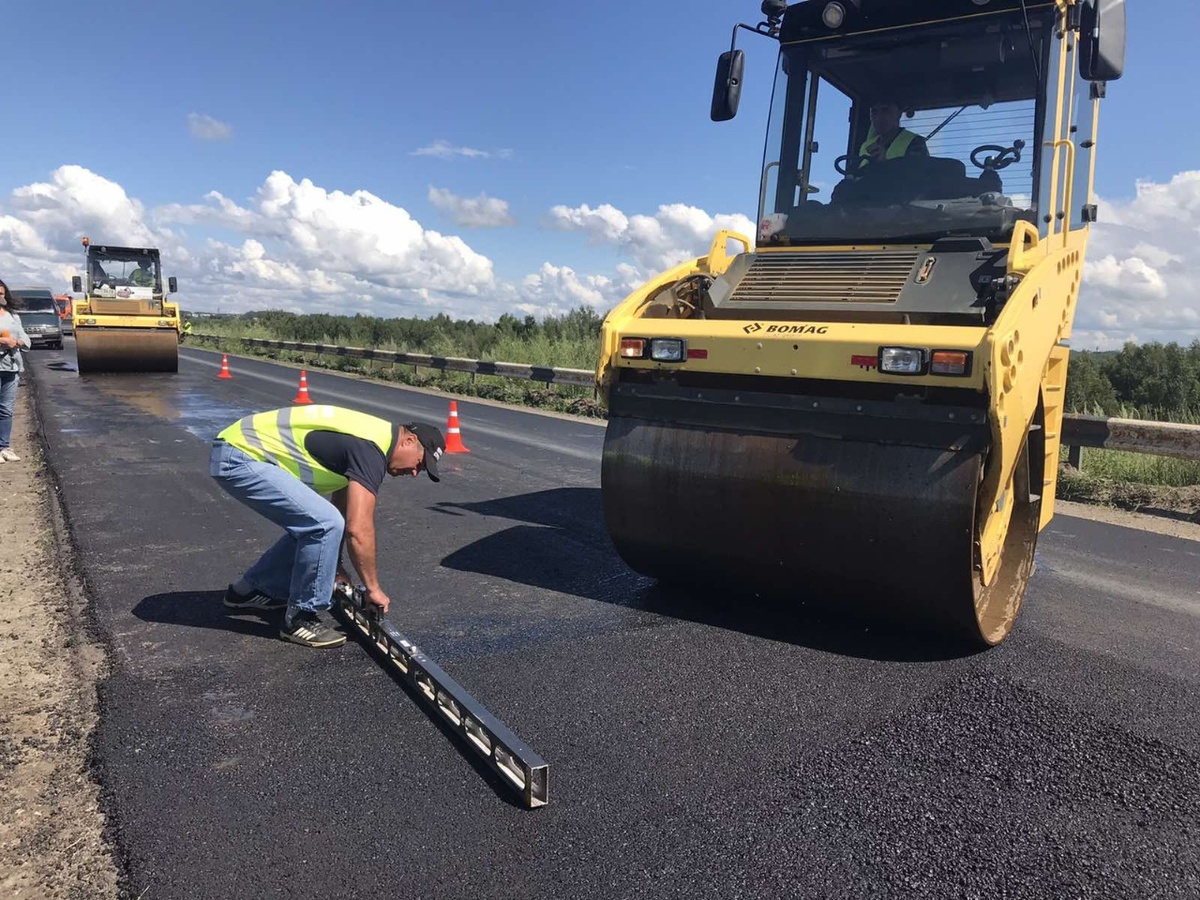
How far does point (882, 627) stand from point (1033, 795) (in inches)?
56.6

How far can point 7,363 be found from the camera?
351 inches

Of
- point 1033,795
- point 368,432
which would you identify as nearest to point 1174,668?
point 1033,795

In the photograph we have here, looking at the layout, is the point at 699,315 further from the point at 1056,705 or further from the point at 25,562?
the point at 25,562

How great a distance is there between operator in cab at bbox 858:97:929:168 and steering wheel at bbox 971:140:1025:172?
306 millimetres

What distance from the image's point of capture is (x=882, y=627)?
441 centimetres

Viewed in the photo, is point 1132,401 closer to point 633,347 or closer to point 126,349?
point 633,347

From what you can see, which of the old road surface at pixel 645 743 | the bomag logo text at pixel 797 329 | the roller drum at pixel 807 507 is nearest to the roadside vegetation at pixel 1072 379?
the old road surface at pixel 645 743

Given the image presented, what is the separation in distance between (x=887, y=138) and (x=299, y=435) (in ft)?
12.0

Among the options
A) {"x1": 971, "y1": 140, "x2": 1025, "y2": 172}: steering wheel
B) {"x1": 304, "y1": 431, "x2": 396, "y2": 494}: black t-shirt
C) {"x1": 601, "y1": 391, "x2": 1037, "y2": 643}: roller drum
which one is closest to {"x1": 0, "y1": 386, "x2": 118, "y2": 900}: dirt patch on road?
{"x1": 304, "y1": 431, "x2": 396, "y2": 494}: black t-shirt

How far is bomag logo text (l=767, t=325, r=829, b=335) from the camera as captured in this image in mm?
3938

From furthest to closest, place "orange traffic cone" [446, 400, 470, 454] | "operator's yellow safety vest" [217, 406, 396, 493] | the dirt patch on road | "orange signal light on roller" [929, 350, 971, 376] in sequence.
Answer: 1. "orange traffic cone" [446, 400, 470, 454]
2. "operator's yellow safety vest" [217, 406, 396, 493]
3. "orange signal light on roller" [929, 350, 971, 376]
4. the dirt patch on road

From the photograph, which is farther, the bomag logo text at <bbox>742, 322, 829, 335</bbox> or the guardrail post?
the guardrail post

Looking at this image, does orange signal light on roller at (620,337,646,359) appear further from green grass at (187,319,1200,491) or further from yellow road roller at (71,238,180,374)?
yellow road roller at (71,238,180,374)

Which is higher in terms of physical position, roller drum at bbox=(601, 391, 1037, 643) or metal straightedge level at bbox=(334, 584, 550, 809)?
roller drum at bbox=(601, 391, 1037, 643)
